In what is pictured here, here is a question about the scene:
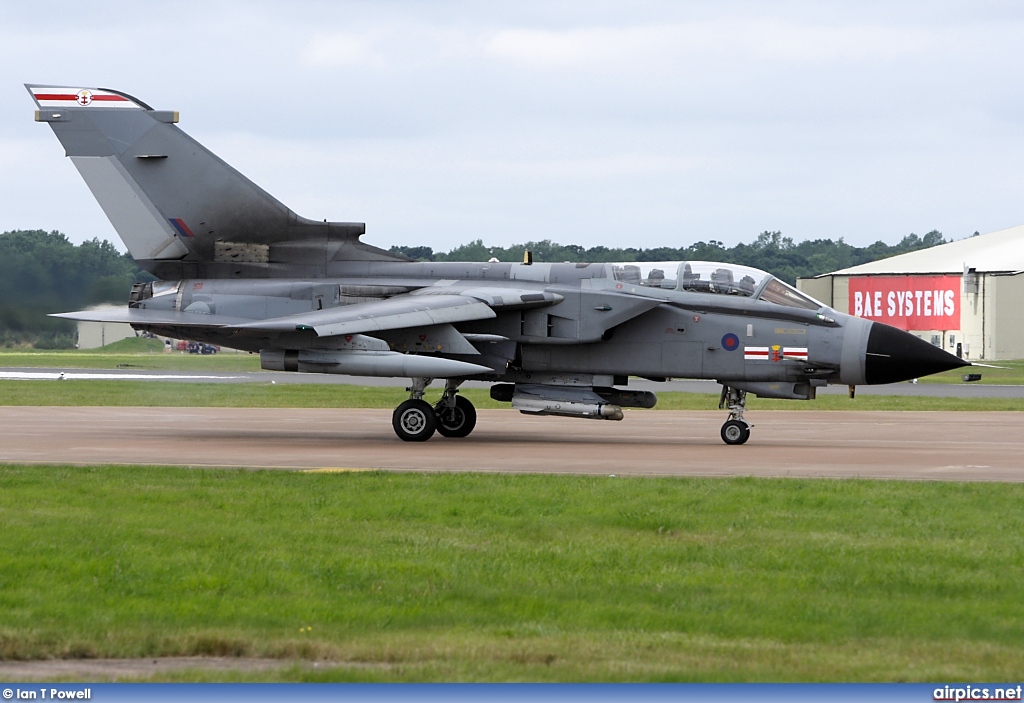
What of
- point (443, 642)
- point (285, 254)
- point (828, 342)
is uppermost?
point (285, 254)

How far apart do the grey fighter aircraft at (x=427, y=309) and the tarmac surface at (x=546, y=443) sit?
1.08m

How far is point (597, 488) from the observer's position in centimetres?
1314

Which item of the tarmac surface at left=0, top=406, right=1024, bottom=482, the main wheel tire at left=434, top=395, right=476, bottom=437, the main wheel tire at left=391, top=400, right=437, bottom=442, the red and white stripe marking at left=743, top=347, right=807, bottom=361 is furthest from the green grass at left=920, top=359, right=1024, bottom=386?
the main wheel tire at left=391, top=400, right=437, bottom=442

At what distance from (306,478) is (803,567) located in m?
6.75

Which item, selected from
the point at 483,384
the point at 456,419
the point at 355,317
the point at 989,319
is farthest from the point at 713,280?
the point at 989,319

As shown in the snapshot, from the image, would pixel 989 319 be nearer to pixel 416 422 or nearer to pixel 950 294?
pixel 950 294

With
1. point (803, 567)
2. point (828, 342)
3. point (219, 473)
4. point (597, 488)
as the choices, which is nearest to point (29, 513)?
point (219, 473)

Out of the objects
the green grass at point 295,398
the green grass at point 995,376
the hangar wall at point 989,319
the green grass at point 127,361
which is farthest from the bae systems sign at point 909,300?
the green grass at point 127,361

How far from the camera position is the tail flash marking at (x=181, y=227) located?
21.6 meters

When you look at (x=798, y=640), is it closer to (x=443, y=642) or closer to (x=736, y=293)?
(x=443, y=642)

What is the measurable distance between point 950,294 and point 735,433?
53.4 m

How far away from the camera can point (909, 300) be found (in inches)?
2783

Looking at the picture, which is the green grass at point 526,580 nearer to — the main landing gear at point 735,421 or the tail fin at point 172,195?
the main landing gear at point 735,421

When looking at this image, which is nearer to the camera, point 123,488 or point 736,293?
point 123,488
